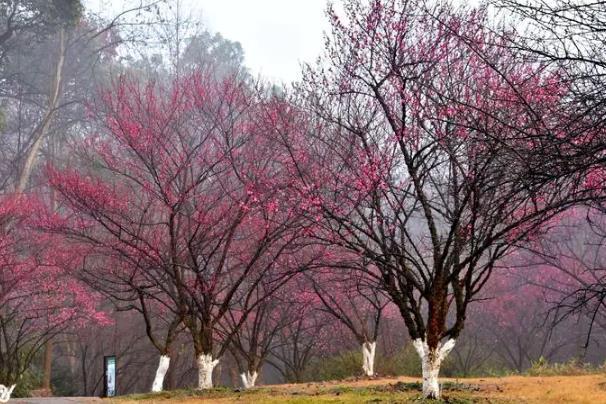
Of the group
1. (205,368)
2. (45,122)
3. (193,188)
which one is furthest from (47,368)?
(193,188)

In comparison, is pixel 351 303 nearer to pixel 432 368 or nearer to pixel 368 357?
pixel 368 357

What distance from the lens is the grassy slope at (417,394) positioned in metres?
9.41

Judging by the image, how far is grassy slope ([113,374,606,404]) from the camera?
9.41m

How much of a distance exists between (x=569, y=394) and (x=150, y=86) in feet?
31.3

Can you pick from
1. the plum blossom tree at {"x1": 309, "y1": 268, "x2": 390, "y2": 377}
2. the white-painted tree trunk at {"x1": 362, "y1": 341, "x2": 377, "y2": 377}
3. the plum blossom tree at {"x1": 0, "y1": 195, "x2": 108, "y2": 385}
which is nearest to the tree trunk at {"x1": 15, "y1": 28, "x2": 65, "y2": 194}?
the plum blossom tree at {"x1": 0, "y1": 195, "x2": 108, "y2": 385}

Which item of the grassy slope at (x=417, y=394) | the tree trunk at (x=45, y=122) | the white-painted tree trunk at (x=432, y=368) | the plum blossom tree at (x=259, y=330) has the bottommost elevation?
the grassy slope at (x=417, y=394)

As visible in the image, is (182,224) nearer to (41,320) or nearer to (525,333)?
(41,320)

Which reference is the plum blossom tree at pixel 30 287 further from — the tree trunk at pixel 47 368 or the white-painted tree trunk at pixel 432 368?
the white-painted tree trunk at pixel 432 368

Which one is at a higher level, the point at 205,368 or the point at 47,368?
the point at 47,368

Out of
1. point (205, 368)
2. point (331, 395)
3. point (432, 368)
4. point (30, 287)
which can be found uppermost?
point (30, 287)

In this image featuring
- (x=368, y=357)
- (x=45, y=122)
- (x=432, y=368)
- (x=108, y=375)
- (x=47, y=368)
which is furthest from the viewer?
(x=45, y=122)

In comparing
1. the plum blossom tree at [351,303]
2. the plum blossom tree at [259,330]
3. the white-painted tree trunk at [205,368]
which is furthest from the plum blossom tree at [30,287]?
the plum blossom tree at [351,303]

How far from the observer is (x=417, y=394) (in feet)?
31.7

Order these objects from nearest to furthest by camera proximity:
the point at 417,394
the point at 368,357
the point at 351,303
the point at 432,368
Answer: the point at 432,368, the point at 417,394, the point at 368,357, the point at 351,303
